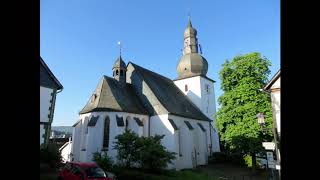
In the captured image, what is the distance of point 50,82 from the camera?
18.8 meters

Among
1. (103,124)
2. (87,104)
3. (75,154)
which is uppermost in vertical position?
(87,104)

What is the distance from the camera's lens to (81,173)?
1347cm

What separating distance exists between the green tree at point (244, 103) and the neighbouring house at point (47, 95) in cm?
1633

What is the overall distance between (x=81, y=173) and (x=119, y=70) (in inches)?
795

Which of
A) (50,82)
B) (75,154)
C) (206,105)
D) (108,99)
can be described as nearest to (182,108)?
(206,105)

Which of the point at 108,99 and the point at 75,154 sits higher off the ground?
the point at 108,99

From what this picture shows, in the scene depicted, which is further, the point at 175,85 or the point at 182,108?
the point at 175,85

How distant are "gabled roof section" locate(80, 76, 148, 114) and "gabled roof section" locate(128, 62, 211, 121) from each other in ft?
9.04

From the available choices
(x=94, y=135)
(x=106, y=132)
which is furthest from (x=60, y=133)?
(x=94, y=135)

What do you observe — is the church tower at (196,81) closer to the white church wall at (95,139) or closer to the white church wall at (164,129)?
the white church wall at (164,129)

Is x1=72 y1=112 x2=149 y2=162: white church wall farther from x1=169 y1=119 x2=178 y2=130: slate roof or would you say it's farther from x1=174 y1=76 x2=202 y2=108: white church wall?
x1=174 y1=76 x2=202 y2=108: white church wall
